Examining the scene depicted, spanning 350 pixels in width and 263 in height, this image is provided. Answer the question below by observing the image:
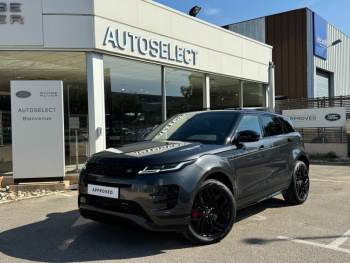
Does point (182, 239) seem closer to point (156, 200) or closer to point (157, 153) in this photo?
point (156, 200)

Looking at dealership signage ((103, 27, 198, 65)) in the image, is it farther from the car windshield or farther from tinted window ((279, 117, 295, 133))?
tinted window ((279, 117, 295, 133))

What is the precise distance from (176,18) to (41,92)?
5.61 meters

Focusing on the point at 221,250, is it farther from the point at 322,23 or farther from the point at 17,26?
the point at 322,23

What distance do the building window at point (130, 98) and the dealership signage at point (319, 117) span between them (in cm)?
691

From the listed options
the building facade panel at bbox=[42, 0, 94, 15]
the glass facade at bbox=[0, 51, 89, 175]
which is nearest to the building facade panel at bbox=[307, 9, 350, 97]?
the glass facade at bbox=[0, 51, 89, 175]

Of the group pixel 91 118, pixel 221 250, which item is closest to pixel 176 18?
pixel 91 118

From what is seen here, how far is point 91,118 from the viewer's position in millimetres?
8992

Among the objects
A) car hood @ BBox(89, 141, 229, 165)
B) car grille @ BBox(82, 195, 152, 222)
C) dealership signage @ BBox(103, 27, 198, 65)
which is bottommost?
car grille @ BBox(82, 195, 152, 222)

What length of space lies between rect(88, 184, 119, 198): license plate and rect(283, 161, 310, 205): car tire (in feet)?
10.8

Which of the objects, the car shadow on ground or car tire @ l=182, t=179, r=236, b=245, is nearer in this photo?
the car shadow on ground

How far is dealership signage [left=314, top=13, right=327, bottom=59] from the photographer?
2477 centimetres

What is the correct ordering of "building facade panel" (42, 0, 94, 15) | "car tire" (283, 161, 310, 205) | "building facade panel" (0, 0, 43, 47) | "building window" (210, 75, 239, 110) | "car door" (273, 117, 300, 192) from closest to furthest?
"car door" (273, 117, 300, 192) < "car tire" (283, 161, 310, 205) < "building facade panel" (0, 0, 43, 47) < "building facade panel" (42, 0, 94, 15) < "building window" (210, 75, 239, 110)

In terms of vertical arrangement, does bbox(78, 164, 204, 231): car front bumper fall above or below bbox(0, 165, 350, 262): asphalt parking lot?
above

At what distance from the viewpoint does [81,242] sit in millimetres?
4105
